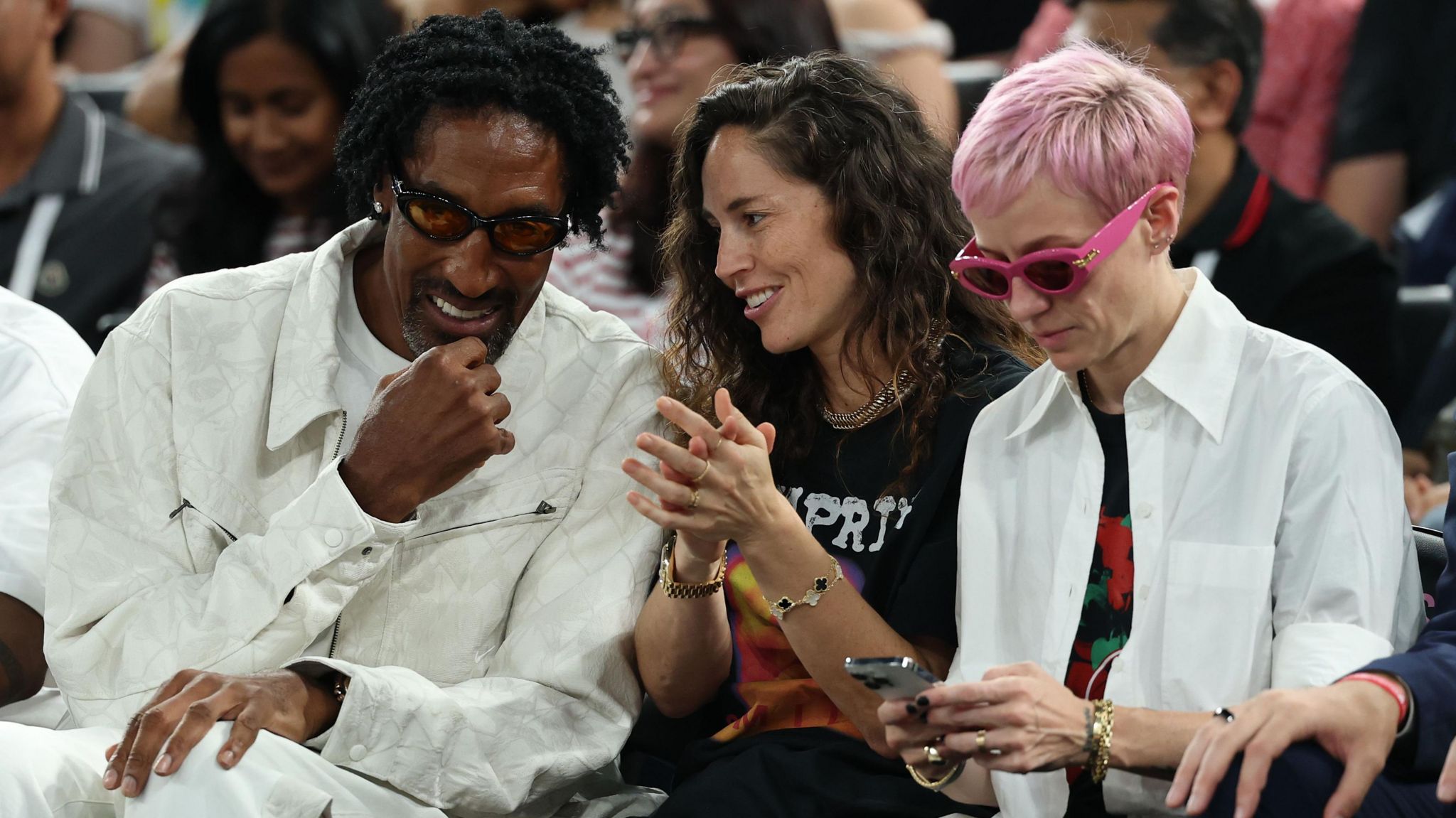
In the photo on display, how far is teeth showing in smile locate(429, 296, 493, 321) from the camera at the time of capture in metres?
2.63

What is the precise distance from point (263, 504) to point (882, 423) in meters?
0.96

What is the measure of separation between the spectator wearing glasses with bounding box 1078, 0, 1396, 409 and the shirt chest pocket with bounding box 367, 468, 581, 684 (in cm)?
193

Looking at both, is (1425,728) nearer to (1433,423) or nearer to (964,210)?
(964,210)

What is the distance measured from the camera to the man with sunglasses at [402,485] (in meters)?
2.40

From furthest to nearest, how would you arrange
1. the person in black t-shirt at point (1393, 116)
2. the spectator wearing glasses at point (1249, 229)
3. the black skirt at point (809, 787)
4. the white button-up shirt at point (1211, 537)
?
the person in black t-shirt at point (1393, 116) → the spectator wearing glasses at point (1249, 229) → the black skirt at point (809, 787) → the white button-up shirt at point (1211, 537)

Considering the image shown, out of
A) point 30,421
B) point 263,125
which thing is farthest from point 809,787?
point 263,125

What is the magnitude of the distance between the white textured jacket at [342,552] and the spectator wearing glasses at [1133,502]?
0.60 meters

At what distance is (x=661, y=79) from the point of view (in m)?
4.27

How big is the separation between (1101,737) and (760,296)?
Result: 94 cm

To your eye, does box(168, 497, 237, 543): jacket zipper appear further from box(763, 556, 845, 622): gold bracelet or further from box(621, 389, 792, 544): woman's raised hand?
box(763, 556, 845, 622): gold bracelet

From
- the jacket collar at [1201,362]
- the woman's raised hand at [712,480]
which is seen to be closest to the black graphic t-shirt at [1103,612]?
the jacket collar at [1201,362]

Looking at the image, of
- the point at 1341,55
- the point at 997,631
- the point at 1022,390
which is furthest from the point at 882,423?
the point at 1341,55

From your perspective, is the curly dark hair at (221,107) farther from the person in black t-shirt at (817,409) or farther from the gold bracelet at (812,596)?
the gold bracelet at (812,596)

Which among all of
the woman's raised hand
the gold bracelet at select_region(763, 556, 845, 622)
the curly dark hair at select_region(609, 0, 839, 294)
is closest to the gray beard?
the woman's raised hand
